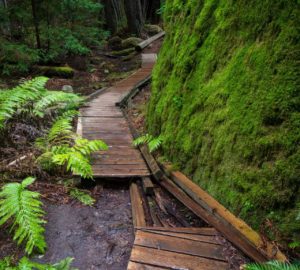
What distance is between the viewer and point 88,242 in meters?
4.35

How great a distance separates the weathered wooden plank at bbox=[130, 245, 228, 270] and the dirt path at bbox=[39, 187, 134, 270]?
570mm

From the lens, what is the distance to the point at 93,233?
4.54 metres

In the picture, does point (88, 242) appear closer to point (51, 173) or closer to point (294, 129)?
point (51, 173)

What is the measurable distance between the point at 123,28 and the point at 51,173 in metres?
19.0

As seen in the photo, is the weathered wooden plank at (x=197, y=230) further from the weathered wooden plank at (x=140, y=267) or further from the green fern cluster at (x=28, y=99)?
the green fern cluster at (x=28, y=99)

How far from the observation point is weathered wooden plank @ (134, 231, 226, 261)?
3.62 m

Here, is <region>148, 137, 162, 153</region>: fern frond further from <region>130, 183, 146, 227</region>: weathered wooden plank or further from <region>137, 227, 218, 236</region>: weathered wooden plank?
<region>137, 227, 218, 236</region>: weathered wooden plank

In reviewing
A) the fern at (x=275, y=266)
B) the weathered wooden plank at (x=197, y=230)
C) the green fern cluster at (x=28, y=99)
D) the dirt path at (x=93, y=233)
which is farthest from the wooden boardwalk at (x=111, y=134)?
the fern at (x=275, y=266)

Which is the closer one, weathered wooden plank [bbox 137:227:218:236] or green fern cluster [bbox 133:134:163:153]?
weathered wooden plank [bbox 137:227:218:236]

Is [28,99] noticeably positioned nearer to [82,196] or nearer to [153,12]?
[82,196]

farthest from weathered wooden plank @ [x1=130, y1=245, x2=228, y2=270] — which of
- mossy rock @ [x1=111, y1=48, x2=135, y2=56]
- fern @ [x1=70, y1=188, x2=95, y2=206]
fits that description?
mossy rock @ [x1=111, y1=48, x2=135, y2=56]

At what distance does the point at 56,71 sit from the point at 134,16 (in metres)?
10.3

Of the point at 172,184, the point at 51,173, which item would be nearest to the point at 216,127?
the point at 172,184

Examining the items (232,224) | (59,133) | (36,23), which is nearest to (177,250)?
(232,224)
